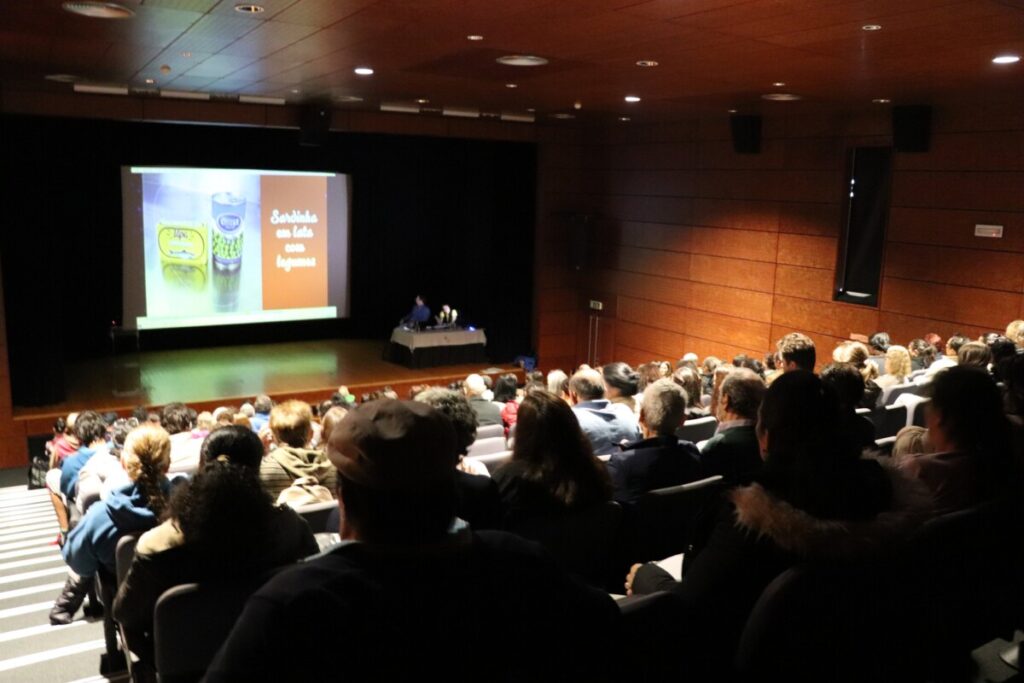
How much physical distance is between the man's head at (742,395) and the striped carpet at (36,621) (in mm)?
2521

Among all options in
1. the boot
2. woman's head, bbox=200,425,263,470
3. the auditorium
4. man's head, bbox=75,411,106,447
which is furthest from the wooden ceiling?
the boot

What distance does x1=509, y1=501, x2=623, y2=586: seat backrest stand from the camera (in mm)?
2604

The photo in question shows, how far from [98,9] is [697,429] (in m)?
4.02

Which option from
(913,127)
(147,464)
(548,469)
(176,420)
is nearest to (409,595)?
(548,469)

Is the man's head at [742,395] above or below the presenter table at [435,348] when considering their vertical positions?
above

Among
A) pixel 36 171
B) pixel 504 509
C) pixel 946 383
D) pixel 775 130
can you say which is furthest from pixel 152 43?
pixel 775 130

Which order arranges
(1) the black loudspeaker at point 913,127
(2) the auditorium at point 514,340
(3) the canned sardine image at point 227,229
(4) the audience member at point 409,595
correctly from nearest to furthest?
1. (4) the audience member at point 409,595
2. (2) the auditorium at point 514,340
3. (1) the black loudspeaker at point 913,127
4. (3) the canned sardine image at point 227,229

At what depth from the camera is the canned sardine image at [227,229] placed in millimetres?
11797

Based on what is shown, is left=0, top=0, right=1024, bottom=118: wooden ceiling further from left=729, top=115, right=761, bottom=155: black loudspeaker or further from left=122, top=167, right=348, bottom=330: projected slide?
left=122, top=167, right=348, bottom=330: projected slide

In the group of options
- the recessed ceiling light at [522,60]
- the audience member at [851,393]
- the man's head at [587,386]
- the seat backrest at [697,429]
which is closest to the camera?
the audience member at [851,393]

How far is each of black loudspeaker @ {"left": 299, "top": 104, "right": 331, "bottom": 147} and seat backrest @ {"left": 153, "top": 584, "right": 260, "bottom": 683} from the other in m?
8.98

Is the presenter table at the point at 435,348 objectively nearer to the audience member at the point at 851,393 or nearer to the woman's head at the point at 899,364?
the woman's head at the point at 899,364

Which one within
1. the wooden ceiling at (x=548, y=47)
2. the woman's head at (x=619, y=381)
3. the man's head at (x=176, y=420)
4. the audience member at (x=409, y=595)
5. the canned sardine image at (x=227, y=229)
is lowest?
the man's head at (x=176, y=420)

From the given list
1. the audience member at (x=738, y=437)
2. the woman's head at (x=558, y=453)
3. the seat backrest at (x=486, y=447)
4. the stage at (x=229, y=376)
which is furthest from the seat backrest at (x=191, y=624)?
the stage at (x=229, y=376)
